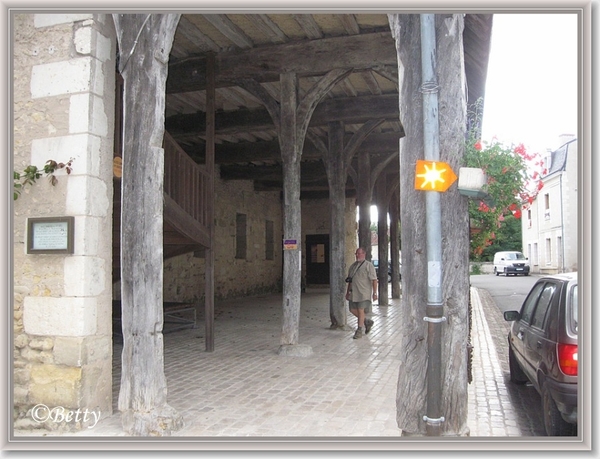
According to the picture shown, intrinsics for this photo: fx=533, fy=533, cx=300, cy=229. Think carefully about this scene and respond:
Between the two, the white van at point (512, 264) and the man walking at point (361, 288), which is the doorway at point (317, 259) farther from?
the white van at point (512, 264)

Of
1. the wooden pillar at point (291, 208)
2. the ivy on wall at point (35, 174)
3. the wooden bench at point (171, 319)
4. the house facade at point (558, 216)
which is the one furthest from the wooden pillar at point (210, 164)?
the house facade at point (558, 216)

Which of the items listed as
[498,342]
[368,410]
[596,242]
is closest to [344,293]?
[498,342]

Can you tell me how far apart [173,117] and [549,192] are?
94.4 feet

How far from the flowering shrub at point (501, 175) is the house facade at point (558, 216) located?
85.5 ft

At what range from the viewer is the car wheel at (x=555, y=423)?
362 centimetres

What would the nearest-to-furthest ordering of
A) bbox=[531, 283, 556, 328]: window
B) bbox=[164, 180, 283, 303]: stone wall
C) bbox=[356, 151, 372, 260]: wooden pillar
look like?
1. bbox=[531, 283, 556, 328]: window
2. bbox=[356, 151, 372, 260]: wooden pillar
3. bbox=[164, 180, 283, 303]: stone wall

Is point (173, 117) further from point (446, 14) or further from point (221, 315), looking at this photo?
point (446, 14)

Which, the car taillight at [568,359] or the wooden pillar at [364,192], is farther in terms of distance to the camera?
the wooden pillar at [364,192]

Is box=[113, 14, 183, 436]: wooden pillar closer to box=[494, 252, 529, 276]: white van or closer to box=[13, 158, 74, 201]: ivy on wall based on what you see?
box=[13, 158, 74, 201]: ivy on wall

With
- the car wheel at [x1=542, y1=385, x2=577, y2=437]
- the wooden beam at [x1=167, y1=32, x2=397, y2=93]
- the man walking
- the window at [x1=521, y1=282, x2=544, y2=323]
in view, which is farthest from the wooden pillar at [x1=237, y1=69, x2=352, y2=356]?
the car wheel at [x1=542, y1=385, x2=577, y2=437]

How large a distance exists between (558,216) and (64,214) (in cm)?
3203

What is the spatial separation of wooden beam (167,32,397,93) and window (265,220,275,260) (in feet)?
36.1

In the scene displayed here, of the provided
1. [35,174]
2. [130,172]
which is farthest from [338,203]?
[35,174]
